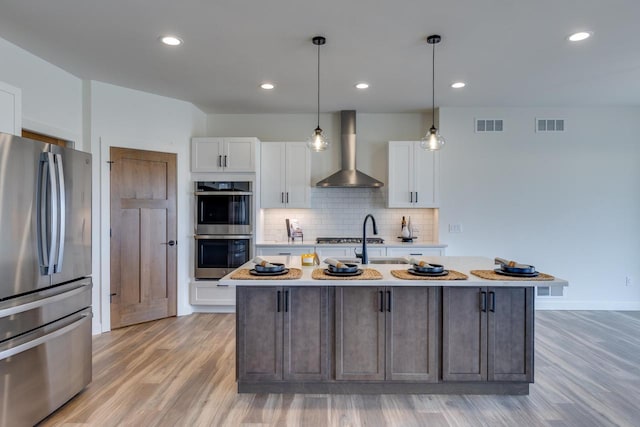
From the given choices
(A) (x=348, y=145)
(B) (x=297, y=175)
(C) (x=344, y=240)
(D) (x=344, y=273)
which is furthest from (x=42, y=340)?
(A) (x=348, y=145)

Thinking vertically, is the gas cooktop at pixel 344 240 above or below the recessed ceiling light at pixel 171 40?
below

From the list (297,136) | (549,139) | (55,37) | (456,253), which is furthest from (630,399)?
(55,37)

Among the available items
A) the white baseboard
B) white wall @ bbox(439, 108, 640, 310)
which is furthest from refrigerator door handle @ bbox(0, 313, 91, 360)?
the white baseboard

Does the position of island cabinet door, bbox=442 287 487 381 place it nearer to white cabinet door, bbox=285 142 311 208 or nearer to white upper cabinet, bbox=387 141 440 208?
white upper cabinet, bbox=387 141 440 208

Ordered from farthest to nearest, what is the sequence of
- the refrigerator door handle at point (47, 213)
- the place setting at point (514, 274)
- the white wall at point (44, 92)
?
the white wall at point (44, 92), the place setting at point (514, 274), the refrigerator door handle at point (47, 213)

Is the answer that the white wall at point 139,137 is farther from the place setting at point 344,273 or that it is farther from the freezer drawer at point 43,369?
the place setting at point 344,273

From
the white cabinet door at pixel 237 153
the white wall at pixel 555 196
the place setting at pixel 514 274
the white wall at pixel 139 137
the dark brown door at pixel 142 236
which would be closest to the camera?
the place setting at pixel 514 274

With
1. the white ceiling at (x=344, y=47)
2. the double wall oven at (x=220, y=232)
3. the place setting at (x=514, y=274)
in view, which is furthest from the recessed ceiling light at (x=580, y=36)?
the double wall oven at (x=220, y=232)

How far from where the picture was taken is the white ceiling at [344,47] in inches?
100

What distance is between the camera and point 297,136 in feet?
17.6

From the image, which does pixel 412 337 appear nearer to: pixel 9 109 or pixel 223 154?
pixel 9 109

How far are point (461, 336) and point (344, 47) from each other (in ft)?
8.40

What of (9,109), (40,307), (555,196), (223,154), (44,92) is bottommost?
(40,307)

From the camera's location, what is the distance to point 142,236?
4359 millimetres
